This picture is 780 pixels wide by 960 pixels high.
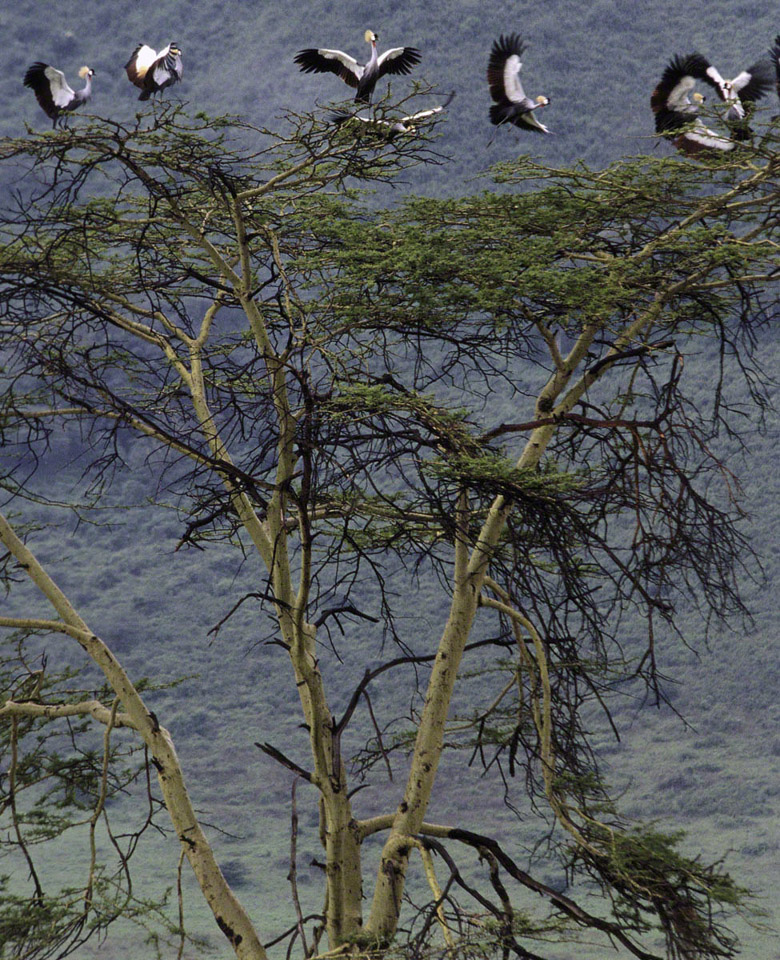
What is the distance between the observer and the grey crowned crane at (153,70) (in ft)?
14.9

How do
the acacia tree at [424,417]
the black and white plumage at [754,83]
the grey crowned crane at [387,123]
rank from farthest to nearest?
the black and white plumage at [754,83] → the acacia tree at [424,417] → the grey crowned crane at [387,123]

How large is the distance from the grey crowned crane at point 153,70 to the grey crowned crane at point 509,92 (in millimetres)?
1204

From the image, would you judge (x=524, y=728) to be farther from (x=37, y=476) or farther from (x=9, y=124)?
(x=9, y=124)

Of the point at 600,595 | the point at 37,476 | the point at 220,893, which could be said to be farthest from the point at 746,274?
the point at 37,476

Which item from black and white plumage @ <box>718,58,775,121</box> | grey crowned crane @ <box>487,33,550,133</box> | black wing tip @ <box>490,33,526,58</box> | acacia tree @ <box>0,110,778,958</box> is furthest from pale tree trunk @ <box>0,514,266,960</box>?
black and white plumage @ <box>718,58,775,121</box>

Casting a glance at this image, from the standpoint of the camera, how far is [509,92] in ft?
16.6

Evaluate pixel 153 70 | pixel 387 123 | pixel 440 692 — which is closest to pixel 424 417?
pixel 387 123

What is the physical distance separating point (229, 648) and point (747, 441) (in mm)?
7234

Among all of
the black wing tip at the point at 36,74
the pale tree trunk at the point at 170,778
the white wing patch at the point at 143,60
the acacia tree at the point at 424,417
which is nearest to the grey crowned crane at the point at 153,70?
the white wing patch at the point at 143,60

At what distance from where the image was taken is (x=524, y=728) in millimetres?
5672

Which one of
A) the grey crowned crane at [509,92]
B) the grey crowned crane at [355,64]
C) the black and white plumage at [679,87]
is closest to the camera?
the grey crowned crane at [355,64]

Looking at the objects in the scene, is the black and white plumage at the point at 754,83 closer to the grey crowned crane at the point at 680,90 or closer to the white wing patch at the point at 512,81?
the grey crowned crane at the point at 680,90

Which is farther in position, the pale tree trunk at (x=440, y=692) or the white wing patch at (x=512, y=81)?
the white wing patch at (x=512, y=81)

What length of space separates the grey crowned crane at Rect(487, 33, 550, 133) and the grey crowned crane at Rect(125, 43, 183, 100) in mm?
1204
